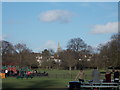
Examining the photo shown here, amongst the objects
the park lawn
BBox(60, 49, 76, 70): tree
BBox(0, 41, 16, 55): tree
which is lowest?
the park lawn

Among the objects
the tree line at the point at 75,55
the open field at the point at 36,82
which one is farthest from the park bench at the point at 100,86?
the tree line at the point at 75,55

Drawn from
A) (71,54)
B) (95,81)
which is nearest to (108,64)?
(71,54)

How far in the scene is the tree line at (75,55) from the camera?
63.6 m

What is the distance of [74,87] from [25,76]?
88.2 feet

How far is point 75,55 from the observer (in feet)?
326

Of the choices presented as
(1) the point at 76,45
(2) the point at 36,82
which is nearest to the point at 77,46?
(1) the point at 76,45

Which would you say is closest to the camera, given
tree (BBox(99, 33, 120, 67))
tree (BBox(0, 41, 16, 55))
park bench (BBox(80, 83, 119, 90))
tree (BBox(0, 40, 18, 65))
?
park bench (BBox(80, 83, 119, 90))

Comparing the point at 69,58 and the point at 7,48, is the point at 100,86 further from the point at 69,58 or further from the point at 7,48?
the point at 69,58

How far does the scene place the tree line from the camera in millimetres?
63625

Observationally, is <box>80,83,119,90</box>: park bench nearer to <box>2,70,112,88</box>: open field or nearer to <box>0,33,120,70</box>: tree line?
<box>2,70,112,88</box>: open field

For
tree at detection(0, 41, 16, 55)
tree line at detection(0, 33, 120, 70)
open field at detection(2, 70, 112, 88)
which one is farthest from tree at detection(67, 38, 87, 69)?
open field at detection(2, 70, 112, 88)

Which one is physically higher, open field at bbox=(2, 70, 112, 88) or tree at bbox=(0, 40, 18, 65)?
tree at bbox=(0, 40, 18, 65)

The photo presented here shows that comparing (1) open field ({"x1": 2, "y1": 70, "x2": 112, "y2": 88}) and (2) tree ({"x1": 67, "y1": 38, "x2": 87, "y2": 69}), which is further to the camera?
(2) tree ({"x1": 67, "y1": 38, "x2": 87, "y2": 69})

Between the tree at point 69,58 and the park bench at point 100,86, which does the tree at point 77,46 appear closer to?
the tree at point 69,58
